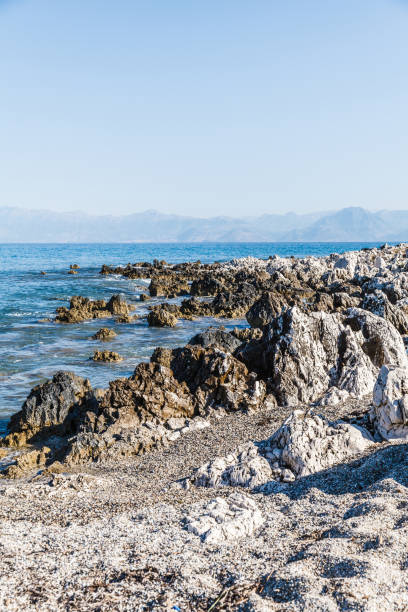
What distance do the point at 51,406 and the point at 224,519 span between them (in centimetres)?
632

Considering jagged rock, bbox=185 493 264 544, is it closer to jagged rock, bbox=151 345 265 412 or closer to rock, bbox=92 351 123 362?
jagged rock, bbox=151 345 265 412

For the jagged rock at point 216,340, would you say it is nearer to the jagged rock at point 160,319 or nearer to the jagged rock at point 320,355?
the jagged rock at point 320,355

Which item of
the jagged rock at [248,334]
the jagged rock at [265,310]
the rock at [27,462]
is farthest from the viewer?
the jagged rock at [265,310]

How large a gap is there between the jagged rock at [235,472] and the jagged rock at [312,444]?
0.89ft

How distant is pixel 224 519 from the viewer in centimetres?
577

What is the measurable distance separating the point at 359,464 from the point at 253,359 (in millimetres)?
4862

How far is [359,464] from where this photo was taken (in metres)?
7.14

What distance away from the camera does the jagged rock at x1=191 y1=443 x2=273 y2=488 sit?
23.2 ft

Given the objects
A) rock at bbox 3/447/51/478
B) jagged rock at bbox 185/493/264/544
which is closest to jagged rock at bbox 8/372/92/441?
rock at bbox 3/447/51/478

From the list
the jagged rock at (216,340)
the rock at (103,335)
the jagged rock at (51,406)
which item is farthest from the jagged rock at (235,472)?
the rock at (103,335)

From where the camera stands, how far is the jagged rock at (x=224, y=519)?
5.51 meters

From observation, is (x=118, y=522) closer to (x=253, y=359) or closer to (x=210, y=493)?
(x=210, y=493)

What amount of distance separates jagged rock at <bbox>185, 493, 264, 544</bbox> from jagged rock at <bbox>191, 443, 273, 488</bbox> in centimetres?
68

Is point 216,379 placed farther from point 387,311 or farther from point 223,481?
point 387,311
